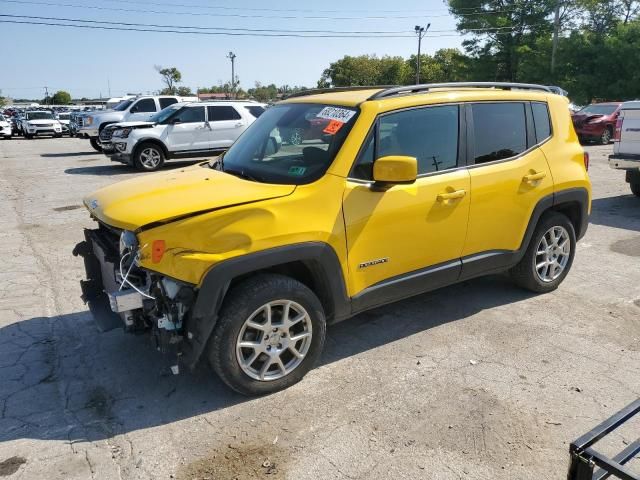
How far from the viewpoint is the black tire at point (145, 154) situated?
13.9 metres

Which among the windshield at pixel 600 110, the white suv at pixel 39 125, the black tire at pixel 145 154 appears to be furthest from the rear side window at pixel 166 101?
the windshield at pixel 600 110

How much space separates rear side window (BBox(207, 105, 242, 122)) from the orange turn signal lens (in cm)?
1198

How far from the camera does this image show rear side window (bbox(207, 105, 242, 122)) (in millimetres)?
14320

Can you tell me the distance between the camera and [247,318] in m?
3.14

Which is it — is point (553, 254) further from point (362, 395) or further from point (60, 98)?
point (60, 98)

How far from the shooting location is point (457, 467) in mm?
2695

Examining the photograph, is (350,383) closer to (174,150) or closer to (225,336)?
(225,336)

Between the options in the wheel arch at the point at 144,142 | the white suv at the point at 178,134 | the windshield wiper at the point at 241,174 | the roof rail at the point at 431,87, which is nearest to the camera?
the windshield wiper at the point at 241,174

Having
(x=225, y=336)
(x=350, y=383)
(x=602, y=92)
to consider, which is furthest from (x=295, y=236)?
(x=602, y=92)

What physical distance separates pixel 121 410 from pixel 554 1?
44.1 metres

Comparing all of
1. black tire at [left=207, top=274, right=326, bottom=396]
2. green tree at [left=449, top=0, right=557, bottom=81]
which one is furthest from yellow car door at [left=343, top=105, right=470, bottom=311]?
green tree at [left=449, top=0, right=557, bottom=81]

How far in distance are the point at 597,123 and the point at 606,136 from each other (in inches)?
39.0

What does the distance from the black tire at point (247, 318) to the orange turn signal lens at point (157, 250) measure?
47 centimetres

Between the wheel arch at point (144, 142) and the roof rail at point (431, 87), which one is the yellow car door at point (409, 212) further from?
the wheel arch at point (144, 142)
